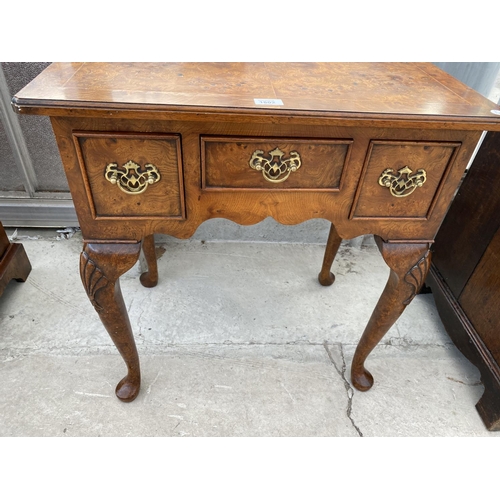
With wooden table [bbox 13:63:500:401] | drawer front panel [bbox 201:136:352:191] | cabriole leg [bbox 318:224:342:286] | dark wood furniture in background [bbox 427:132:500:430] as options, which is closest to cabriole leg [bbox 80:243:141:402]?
wooden table [bbox 13:63:500:401]

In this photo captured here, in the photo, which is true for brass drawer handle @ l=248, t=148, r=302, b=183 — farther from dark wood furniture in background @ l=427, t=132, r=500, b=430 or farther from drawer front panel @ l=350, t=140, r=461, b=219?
dark wood furniture in background @ l=427, t=132, r=500, b=430

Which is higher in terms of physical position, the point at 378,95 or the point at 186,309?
the point at 378,95

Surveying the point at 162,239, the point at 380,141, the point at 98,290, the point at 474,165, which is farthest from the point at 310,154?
the point at 162,239

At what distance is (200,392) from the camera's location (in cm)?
123

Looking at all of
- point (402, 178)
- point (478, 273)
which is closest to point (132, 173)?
point (402, 178)

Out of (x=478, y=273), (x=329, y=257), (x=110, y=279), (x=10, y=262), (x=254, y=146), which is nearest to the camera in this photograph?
(x=254, y=146)

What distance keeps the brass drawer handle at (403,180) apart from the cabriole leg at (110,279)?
575 mm

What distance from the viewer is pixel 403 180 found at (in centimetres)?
83

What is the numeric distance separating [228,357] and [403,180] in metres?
0.84

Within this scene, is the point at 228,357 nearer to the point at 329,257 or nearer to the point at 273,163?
the point at 329,257

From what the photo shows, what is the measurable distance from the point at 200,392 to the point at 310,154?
0.83 m

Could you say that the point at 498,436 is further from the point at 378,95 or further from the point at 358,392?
the point at 378,95

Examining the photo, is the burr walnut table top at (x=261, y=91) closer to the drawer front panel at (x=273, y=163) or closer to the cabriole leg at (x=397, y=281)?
the drawer front panel at (x=273, y=163)

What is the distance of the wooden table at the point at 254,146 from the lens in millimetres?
710
